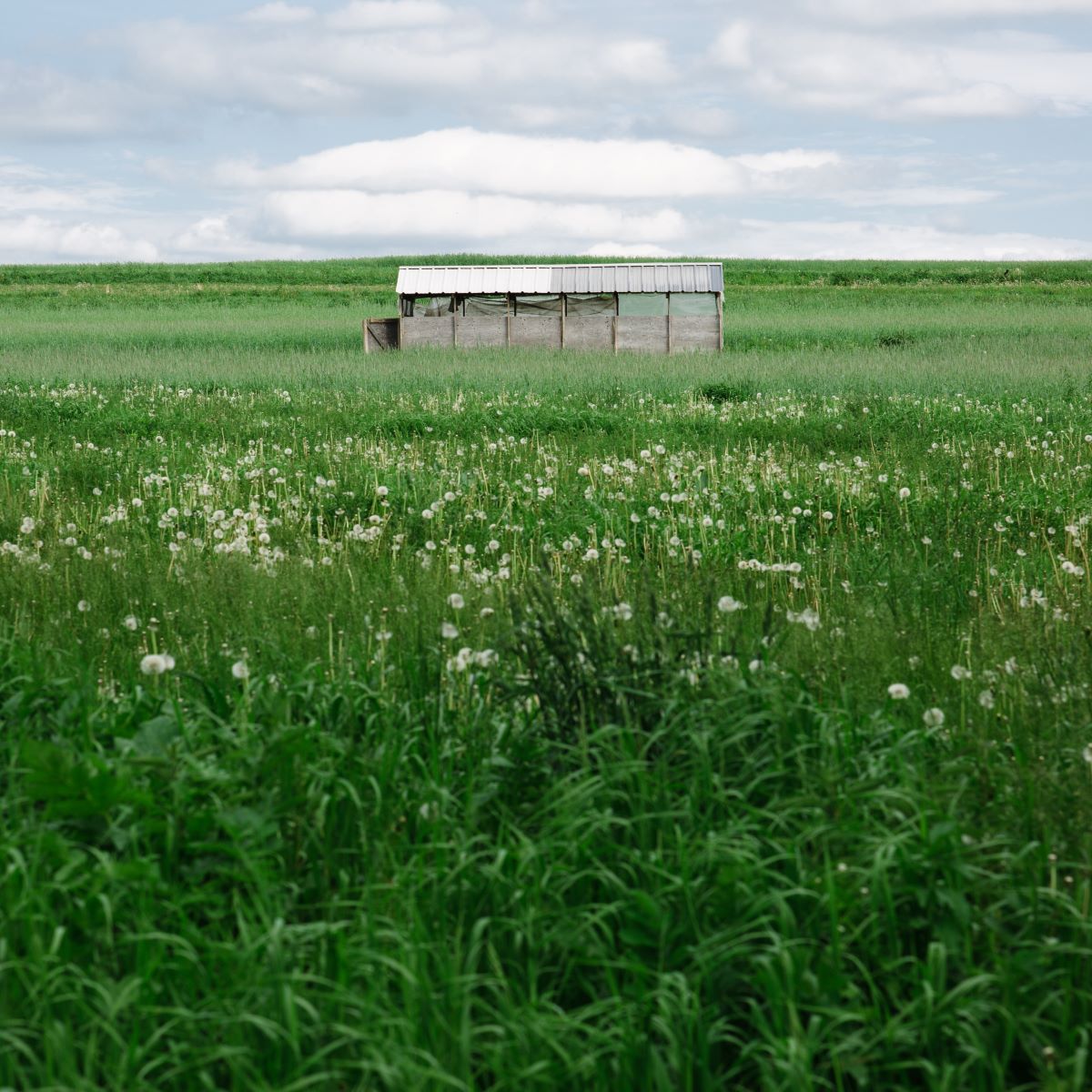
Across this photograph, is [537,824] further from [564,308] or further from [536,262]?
[536,262]

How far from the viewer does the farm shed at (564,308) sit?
3744cm

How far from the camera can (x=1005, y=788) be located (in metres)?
3.72

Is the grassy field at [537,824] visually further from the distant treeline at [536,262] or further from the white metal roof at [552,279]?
the distant treeline at [536,262]

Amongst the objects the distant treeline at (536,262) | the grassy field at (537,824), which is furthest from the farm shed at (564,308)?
the grassy field at (537,824)

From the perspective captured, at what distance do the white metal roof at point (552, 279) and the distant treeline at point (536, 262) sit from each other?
3029 centimetres

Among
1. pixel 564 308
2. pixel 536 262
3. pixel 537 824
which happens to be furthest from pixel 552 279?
pixel 536 262

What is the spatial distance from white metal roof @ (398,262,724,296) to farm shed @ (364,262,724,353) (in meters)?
0.03

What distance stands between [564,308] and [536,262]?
117ft

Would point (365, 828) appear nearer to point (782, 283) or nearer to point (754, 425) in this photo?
point (754, 425)

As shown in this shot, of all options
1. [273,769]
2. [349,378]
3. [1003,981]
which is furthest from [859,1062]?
[349,378]

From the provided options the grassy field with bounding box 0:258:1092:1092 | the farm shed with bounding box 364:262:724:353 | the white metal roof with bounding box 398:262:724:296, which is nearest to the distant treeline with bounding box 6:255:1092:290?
the white metal roof with bounding box 398:262:724:296

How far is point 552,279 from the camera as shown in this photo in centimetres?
3759

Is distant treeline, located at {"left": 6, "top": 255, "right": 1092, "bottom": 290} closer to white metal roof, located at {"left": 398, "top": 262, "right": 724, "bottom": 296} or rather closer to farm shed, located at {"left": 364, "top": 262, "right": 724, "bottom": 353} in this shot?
white metal roof, located at {"left": 398, "top": 262, "right": 724, "bottom": 296}

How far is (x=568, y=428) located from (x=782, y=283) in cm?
5903
